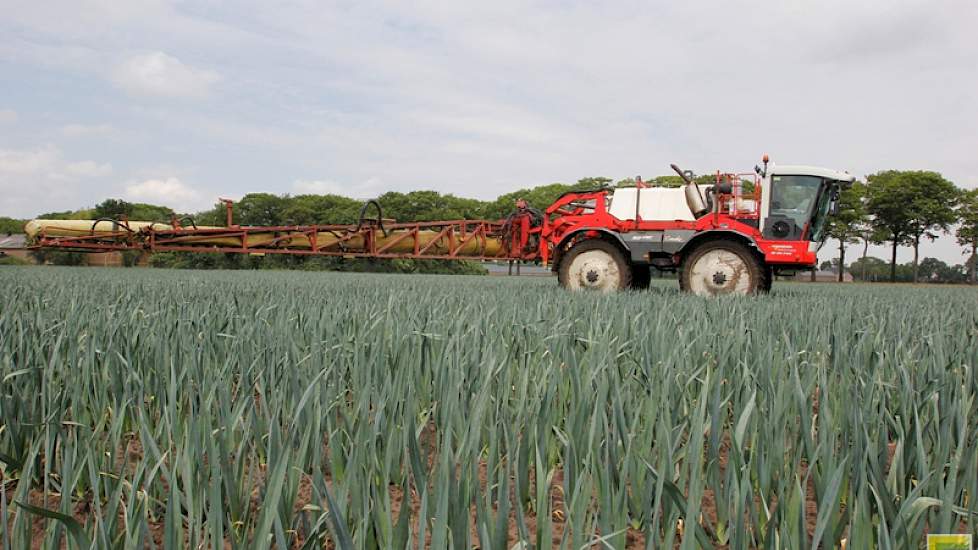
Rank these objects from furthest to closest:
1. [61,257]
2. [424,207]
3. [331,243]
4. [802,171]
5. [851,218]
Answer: [424,207] < [851,218] < [61,257] < [331,243] < [802,171]

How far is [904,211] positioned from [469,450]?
47269 mm

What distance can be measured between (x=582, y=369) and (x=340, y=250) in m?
8.31

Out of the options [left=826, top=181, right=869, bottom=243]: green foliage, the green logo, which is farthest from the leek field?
[left=826, top=181, right=869, bottom=243]: green foliage

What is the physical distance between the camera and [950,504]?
105 centimetres

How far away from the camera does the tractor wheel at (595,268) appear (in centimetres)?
927

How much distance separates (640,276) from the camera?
33.8 ft

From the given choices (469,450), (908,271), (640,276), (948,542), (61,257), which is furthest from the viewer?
(908,271)

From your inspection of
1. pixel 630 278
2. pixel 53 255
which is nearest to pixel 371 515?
pixel 630 278

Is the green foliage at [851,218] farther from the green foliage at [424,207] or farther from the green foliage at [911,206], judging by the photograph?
the green foliage at [424,207]

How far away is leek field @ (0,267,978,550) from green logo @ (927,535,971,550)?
0.08 m

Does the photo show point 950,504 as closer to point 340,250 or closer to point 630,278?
point 630,278

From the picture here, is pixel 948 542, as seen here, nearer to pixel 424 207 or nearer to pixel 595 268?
pixel 595 268

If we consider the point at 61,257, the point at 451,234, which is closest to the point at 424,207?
the point at 61,257

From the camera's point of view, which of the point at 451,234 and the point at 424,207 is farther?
the point at 424,207
